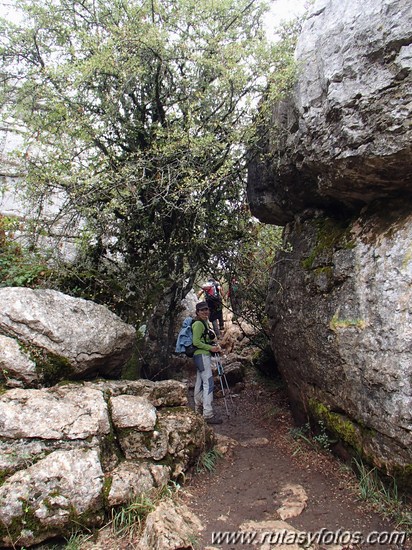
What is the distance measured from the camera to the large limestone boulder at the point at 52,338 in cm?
571

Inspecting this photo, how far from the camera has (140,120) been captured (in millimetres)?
8352

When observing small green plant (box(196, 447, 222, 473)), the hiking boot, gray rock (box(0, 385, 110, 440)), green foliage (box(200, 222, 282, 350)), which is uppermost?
green foliage (box(200, 222, 282, 350))

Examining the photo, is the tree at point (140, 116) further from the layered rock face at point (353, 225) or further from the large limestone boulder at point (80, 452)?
the large limestone boulder at point (80, 452)

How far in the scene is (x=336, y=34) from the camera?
580 centimetres

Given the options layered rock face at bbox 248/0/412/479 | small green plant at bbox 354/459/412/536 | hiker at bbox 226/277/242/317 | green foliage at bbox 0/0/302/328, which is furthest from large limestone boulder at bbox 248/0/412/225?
small green plant at bbox 354/459/412/536

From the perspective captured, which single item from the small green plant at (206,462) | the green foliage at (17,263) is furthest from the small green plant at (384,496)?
the green foliage at (17,263)

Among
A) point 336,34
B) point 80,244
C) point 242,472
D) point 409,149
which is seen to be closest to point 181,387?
point 242,472

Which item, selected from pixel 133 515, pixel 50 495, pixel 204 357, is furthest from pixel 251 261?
pixel 50 495

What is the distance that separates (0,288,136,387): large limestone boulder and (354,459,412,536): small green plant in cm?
441

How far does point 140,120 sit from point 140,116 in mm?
82

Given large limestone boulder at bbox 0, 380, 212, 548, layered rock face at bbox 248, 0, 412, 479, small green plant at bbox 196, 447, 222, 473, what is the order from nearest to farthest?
1. large limestone boulder at bbox 0, 380, 212, 548
2. layered rock face at bbox 248, 0, 412, 479
3. small green plant at bbox 196, 447, 222, 473

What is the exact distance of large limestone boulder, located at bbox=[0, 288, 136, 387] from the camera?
5.71 metres

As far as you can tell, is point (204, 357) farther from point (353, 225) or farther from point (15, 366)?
point (353, 225)

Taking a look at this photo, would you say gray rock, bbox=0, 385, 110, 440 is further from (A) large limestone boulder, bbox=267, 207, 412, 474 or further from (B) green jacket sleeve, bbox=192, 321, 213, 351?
(A) large limestone boulder, bbox=267, 207, 412, 474
